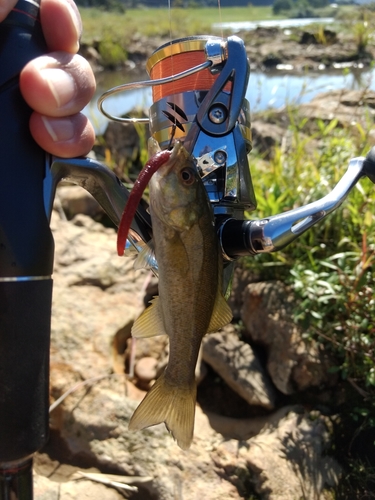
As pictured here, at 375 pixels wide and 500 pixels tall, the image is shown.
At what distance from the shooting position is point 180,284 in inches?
43.8

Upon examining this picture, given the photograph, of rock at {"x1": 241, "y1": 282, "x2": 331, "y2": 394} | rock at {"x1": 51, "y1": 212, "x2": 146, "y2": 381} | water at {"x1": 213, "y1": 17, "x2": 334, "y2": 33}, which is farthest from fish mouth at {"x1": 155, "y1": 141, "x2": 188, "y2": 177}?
water at {"x1": 213, "y1": 17, "x2": 334, "y2": 33}

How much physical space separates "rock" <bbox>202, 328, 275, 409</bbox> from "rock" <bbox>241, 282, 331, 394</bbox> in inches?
2.4

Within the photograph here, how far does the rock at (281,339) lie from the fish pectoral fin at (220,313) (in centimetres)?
106

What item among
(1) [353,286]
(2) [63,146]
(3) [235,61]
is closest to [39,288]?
(2) [63,146]

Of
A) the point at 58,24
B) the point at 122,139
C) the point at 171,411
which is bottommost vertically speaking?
the point at 122,139

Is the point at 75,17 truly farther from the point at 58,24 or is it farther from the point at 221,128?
the point at 221,128

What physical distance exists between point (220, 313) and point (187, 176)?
1.05ft

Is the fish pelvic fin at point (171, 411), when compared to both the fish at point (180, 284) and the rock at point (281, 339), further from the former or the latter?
the rock at point (281, 339)

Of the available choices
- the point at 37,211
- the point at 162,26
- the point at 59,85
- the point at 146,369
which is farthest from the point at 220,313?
the point at 162,26

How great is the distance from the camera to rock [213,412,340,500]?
172 centimetres

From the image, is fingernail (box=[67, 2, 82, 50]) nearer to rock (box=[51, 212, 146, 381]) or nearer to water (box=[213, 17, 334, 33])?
rock (box=[51, 212, 146, 381])

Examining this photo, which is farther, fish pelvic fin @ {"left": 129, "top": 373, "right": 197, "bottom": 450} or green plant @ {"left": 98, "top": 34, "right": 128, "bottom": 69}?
green plant @ {"left": 98, "top": 34, "right": 128, "bottom": 69}

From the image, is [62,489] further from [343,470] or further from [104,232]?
[104,232]

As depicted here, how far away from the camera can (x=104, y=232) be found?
10.7 ft
